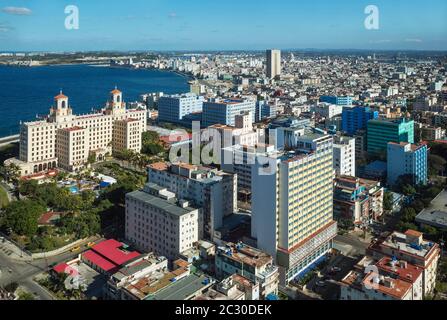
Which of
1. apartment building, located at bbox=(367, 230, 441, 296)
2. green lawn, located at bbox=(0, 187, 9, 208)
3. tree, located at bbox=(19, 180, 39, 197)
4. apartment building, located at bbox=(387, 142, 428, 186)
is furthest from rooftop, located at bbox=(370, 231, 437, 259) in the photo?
green lawn, located at bbox=(0, 187, 9, 208)

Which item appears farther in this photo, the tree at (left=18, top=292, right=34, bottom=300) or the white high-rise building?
the white high-rise building

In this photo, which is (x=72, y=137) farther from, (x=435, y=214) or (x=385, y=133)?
(x=435, y=214)

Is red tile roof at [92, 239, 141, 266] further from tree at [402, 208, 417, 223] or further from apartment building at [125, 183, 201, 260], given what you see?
tree at [402, 208, 417, 223]

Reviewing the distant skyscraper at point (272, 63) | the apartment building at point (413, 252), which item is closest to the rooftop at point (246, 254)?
the apartment building at point (413, 252)

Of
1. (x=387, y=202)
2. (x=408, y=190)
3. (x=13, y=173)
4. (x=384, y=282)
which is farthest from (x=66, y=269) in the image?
(x=408, y=190)
